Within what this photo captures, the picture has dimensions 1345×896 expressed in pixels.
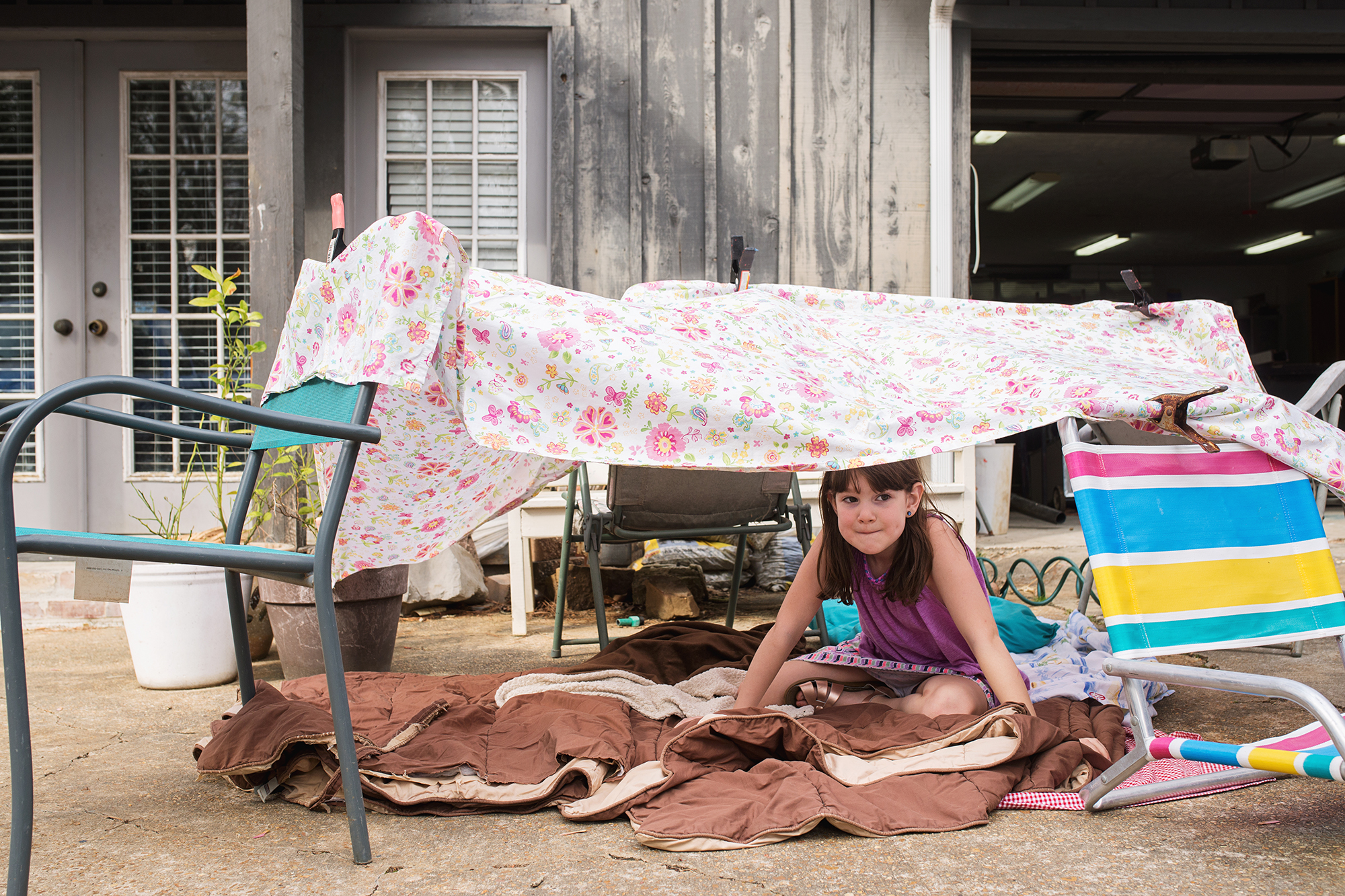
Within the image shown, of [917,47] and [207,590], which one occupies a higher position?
[917,47]

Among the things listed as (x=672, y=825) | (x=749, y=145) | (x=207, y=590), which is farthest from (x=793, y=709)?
(x=749, y=145)

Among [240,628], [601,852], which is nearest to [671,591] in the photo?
[240,628]

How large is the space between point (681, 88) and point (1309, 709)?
13.1 ft

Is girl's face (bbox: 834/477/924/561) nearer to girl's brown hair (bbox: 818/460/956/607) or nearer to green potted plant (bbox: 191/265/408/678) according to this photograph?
girl's brown hair (bbox: 818/460/956/607)

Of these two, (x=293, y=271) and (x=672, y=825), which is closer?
(x=672, y=825)

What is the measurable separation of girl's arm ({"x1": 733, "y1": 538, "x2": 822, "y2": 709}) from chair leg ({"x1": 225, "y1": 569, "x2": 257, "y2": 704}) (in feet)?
3.68

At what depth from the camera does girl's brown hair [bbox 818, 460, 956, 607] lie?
214 centimetres

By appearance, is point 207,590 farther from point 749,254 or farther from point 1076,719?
point 1076,719

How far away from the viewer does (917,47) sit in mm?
4668

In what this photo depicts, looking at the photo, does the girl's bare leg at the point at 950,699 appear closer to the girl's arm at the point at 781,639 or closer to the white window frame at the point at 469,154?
the girl's arm at the point at 781,639

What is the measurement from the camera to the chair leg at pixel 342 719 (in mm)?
1585

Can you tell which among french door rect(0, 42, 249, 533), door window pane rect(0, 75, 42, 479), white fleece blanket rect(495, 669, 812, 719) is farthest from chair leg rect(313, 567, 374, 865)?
door window pane rect(0, 75, 42, 479)

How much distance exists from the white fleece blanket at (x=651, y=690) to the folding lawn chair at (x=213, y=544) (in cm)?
71

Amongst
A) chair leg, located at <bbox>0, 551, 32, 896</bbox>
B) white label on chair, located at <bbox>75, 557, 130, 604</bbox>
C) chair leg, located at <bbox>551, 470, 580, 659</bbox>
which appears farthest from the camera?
chair leg, located at <bbox>551, 470, 580, 659</bbox>
